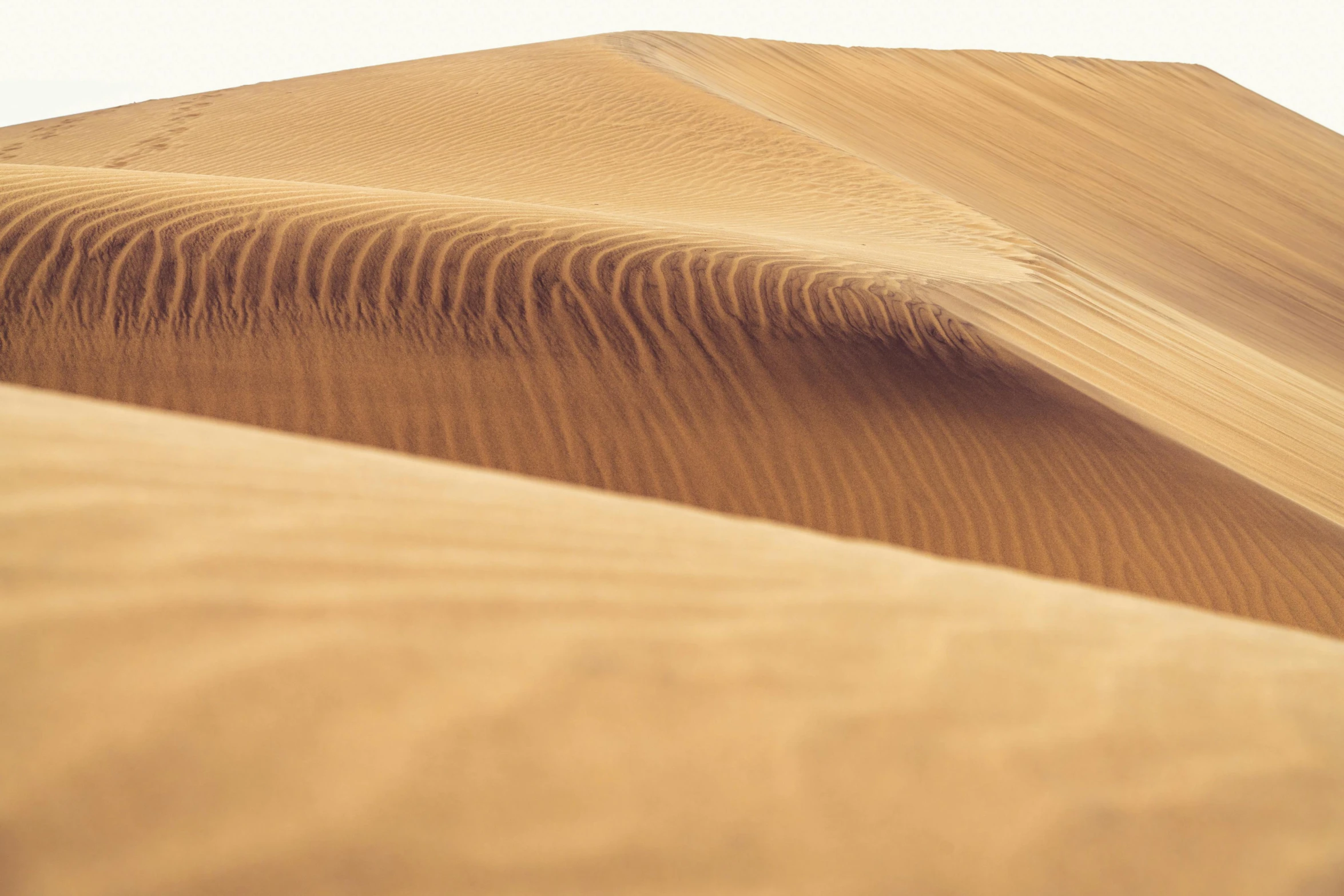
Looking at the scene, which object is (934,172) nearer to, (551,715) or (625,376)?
(625,376)

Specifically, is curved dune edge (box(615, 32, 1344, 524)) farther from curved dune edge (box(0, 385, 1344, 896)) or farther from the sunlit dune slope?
curved dune edge (box(0, 385, 1344, 896))

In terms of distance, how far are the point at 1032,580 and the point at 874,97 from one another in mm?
22418

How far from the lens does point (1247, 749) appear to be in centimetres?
176

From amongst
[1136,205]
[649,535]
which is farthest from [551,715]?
[1136,205]

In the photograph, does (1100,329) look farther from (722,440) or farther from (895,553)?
(895,553)

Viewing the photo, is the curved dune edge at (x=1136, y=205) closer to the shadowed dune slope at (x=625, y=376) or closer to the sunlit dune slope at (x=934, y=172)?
the sunlit dune slope at (x=934, y=172)

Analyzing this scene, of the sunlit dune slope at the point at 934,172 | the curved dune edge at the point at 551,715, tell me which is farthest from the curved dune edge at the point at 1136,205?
the curved dune edge at the point at 551,715

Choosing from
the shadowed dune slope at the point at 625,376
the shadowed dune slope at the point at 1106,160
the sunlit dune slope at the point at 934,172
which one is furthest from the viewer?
the shadowed dune slope at the point at 1106,160


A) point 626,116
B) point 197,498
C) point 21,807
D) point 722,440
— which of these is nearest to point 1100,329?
point 722,440

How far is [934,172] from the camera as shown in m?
18.2

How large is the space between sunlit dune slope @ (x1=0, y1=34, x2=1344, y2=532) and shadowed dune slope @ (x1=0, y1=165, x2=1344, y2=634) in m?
0.90

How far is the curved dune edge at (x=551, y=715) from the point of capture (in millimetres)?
1210

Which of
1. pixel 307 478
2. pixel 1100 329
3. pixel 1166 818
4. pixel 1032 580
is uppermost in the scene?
pixel 307 478

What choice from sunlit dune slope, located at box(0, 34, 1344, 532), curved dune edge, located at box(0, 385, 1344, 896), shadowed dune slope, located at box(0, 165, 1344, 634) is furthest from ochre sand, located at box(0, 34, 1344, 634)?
curved dune edge, located at box(0, 385, 1344, 896)
